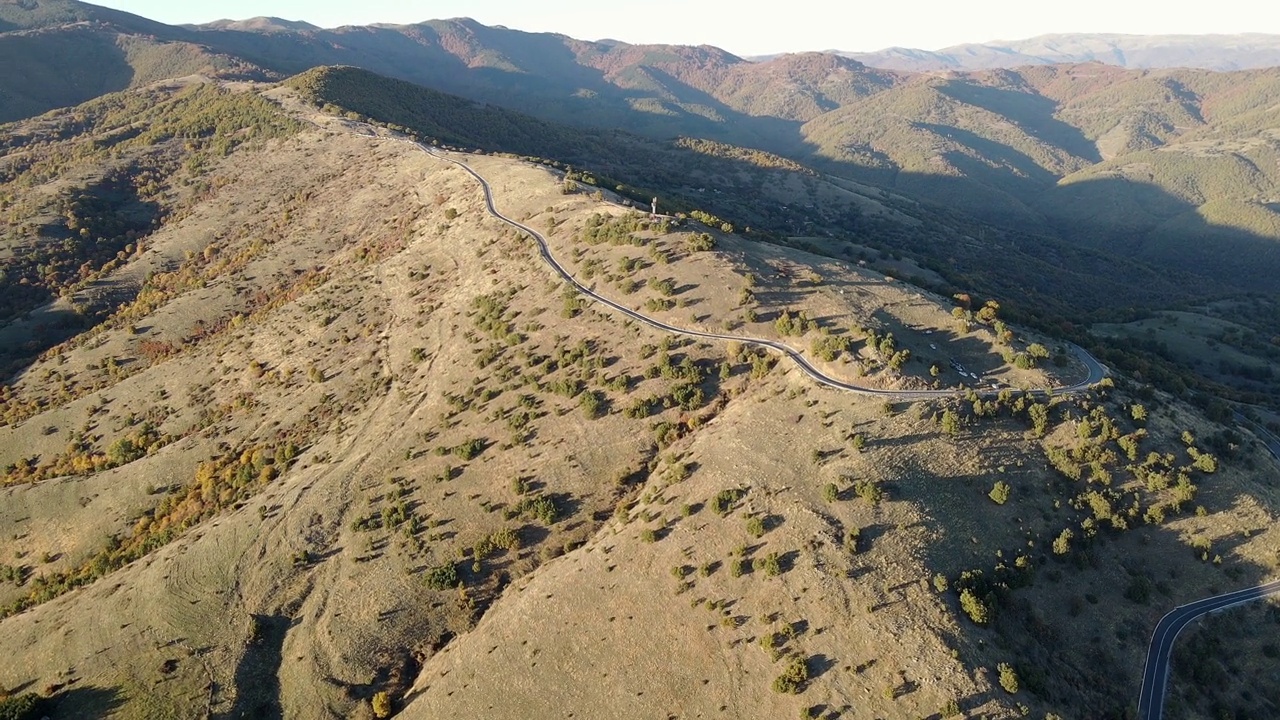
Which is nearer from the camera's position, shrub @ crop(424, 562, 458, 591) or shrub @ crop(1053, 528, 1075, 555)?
shrub @ crop(1053, 528, 1075, 555)

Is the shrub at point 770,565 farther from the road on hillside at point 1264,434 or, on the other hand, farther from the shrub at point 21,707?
the road on hillside at point 1264,434

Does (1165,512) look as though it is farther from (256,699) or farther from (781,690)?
(256,699)

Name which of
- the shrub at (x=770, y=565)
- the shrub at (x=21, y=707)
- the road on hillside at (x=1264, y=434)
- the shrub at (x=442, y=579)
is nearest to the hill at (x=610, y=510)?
the shrub at (x=770, y=565)

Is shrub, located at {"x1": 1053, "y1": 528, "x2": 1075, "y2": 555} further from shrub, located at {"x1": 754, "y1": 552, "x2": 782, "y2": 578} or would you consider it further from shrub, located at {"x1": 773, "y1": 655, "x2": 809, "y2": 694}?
shrub, located at {"x1": 773, "y1": 655, "x2": 809, "y2": 694}

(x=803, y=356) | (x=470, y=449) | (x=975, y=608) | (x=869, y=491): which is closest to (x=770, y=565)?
(x=869, y=491)

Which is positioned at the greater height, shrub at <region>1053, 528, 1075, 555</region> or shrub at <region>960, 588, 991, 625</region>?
shrub at <region>1053, 528, 1075, 555</region>

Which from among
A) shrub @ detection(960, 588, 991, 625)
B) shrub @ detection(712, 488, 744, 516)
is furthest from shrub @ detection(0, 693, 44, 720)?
shrub @ detection(960, 588, 991, 625)

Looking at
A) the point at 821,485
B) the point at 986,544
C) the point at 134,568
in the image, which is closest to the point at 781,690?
the point at 821,485
